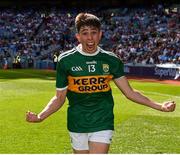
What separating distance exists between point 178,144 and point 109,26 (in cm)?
3682

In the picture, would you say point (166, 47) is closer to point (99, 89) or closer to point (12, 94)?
point (12, 94)

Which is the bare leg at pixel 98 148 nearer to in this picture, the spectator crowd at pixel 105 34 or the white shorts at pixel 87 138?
the white shorts at pixel 87 138

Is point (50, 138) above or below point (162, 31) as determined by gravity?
below

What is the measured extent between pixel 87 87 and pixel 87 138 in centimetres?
59

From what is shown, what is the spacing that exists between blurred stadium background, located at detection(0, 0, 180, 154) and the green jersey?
4.82 m

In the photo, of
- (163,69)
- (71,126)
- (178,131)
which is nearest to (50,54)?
(163,69)

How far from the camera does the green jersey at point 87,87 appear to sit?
19.1 ft

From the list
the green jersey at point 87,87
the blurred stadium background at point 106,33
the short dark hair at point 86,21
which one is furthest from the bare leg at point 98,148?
the blurred stadium background at point 106,33

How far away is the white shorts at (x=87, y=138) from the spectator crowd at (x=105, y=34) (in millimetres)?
28656

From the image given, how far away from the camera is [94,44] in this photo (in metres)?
5.62

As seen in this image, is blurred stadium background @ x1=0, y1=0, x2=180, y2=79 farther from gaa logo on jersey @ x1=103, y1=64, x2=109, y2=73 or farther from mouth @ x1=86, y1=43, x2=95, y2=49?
mouth @ x1=86, y1=43, x2=95, y2=49

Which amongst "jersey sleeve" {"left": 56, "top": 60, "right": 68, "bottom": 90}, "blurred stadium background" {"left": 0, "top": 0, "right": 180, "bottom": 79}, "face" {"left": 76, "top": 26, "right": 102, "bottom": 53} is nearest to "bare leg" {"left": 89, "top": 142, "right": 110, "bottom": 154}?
"jersey sleeve" {"left": 56, "top": 60, "right": 68, "bottom": 90}

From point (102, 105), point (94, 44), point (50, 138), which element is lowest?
point (50, 138)

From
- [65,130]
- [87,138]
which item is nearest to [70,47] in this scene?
[65,130]
